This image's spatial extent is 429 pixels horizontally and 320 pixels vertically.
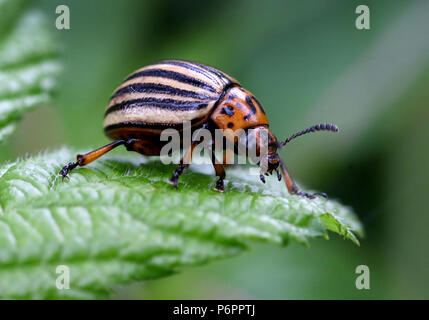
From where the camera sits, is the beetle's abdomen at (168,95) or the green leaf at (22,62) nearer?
the beetle's abdomen at (168,95)

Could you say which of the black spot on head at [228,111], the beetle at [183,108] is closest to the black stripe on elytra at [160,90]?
the beetle at [183,108]

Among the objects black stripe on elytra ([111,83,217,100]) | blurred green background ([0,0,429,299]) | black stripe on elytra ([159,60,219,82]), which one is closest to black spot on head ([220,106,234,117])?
black stripe on elytra ([111,83,217,100])

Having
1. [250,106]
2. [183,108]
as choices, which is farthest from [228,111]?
[183,108]

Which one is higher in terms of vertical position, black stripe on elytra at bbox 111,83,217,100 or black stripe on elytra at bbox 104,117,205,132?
black stripe on elytra at bbox 111,83,217,100

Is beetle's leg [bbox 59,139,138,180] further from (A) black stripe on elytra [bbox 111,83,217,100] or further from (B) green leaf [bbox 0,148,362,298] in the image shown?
(A) black stripe on elytra [bbox 111,83,217,100]

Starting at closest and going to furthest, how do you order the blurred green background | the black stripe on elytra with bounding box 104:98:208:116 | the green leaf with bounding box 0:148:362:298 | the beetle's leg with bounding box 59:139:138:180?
the green leaf with bounding box 0:148:362:298 < the beetle's leg with bounding box 59:139:138:180 < the black stripe on elytra with bounding box 104:98:208:116 < the blurred green background

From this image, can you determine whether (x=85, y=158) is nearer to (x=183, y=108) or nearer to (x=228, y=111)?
Result: (x=183, y=108)

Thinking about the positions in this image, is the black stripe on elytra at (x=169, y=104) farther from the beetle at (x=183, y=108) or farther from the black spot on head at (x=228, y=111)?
the black spot on head at (x=228, y=111)
